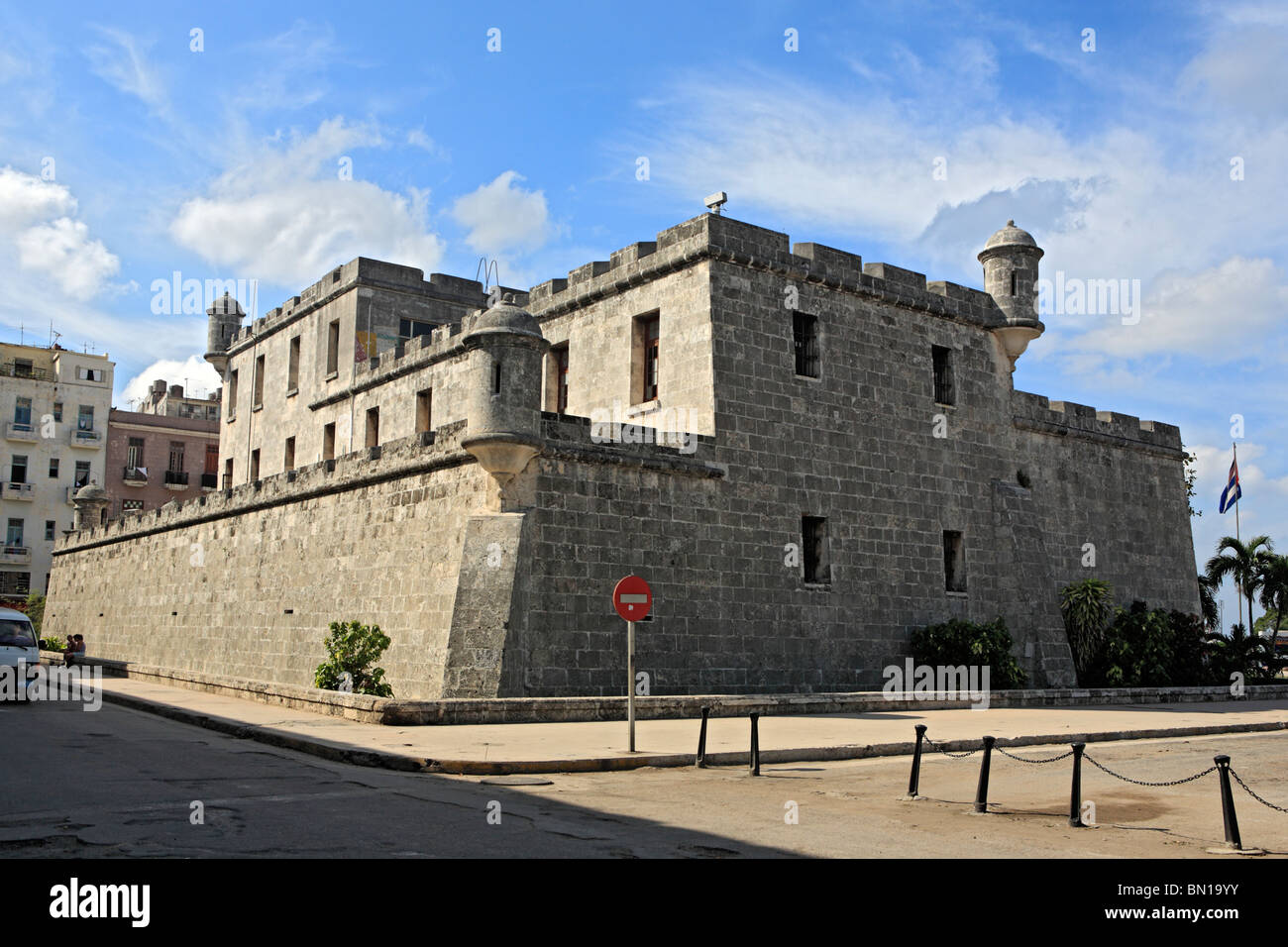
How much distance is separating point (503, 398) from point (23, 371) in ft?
146

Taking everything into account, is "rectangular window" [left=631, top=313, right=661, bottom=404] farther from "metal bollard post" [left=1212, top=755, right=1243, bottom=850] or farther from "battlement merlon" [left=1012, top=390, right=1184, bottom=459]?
"metal bollard post" [left=1212, top=755, right=1243, bottom=850]

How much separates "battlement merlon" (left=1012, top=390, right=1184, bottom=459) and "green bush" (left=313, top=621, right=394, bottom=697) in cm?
1586

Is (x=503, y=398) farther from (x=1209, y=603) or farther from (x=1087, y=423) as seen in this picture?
(x=1209, y=603)

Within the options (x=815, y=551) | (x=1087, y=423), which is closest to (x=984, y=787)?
(x=815, y=551)

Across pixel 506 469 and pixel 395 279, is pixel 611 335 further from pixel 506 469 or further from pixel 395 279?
pixel 395 279

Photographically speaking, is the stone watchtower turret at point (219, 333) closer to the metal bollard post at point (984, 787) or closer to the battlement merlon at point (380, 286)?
the battlement merlon at point (380, 286)

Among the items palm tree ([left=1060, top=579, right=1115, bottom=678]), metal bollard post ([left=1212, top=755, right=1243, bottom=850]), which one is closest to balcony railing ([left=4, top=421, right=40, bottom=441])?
palm tree ([left=1060, top=579, right=1115, bottom=678])

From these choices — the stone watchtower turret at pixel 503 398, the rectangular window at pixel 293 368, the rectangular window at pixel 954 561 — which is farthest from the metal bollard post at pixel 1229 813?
the rectangular window at pixel 293 368

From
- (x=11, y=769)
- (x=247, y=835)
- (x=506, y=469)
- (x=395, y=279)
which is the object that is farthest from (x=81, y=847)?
(x=395, y=279)

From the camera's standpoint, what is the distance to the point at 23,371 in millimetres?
51812

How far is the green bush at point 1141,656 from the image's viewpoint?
82.3 feet

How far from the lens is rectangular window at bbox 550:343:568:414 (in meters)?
23.5

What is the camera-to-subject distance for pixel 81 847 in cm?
646
